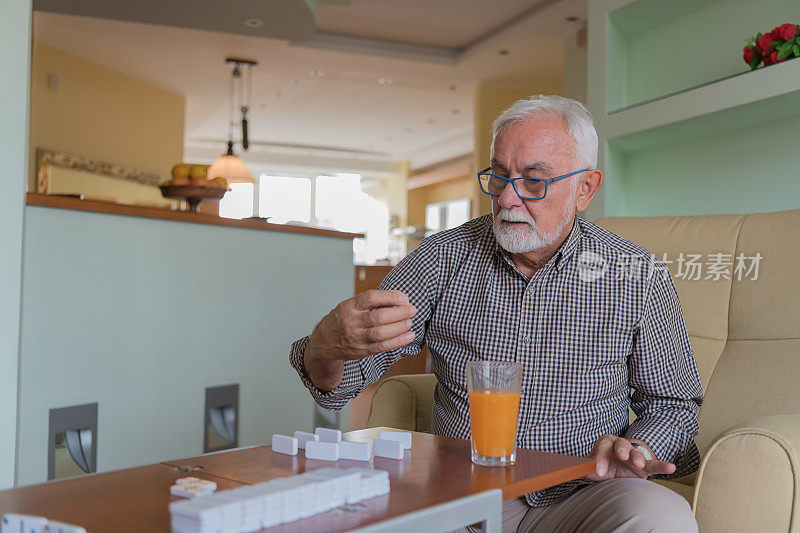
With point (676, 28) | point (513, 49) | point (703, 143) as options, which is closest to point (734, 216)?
point (703, 143)

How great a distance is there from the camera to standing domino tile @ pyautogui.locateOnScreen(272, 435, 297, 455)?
106cm

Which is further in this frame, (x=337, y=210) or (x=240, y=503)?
(x=337, y=210)

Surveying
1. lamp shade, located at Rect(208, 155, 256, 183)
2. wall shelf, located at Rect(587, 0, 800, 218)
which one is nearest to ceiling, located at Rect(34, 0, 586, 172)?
lamp shade, located at Rect(208, 155, 256, 183)

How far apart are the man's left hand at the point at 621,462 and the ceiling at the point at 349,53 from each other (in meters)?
3.89

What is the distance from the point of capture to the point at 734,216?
2035 millimetres

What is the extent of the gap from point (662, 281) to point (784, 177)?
1450 millimetres

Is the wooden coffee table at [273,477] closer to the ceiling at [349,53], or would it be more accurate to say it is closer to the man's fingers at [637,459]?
the man's fingers at [637,459]

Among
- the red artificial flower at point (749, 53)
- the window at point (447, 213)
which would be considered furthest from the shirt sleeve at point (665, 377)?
the window at point (447, 213)

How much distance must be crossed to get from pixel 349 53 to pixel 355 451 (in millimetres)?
5421

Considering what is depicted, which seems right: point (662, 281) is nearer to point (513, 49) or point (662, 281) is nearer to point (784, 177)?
point (784, 177)

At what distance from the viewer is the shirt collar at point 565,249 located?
1.50 metres

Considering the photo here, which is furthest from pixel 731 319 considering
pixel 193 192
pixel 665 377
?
pixel 193 192

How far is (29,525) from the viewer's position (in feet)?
2.27
